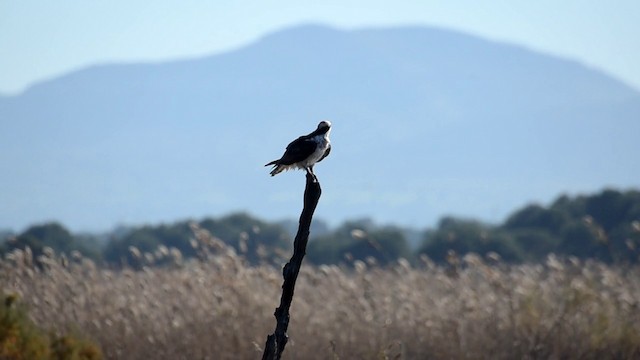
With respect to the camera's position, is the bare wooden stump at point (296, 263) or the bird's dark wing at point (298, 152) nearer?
the bare wooden stump at point (296, 263)

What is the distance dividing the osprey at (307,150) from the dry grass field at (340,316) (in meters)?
5.04

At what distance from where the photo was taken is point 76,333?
14.0 meters

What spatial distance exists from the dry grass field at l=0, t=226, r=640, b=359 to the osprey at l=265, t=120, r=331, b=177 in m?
5.04

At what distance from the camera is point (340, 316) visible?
48.4ft

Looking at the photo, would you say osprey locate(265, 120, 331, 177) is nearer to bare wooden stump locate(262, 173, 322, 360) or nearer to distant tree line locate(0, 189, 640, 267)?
Answer: bare wooden stump locate(262, 173, 322, 360)

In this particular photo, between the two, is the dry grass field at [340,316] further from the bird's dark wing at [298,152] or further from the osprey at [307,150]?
the bird's dark wing at [298,152]

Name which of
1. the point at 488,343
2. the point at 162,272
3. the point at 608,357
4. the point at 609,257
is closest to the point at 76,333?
the point at 162,272

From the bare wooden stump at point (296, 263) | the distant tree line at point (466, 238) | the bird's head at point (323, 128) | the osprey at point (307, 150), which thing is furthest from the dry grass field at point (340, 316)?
the distant tree line at point (466, 238)

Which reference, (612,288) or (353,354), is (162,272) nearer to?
(353,354)

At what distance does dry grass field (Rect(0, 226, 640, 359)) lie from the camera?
569 inches

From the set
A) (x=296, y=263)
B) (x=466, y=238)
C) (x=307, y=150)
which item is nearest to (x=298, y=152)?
(x=307, y=150)

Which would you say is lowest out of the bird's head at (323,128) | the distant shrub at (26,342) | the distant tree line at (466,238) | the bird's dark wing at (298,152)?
the distant shrub at (26,342)

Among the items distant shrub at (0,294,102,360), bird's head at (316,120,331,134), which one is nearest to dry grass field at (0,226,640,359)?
distant shrub at (0,294,102,360)

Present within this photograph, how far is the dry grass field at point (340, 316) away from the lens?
14461 millimetres
